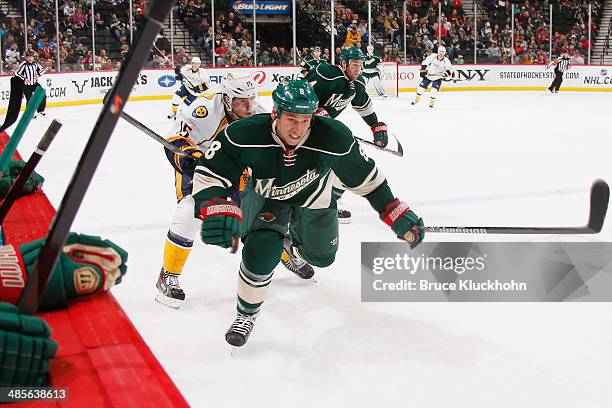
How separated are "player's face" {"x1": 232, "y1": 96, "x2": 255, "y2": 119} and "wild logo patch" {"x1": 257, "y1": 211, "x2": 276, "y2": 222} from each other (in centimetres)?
74

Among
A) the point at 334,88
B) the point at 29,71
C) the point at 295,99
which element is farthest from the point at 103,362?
the point at 29,71

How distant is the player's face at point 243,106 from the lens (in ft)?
11.6

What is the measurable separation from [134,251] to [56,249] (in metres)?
3.29

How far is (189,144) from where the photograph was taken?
372 cm

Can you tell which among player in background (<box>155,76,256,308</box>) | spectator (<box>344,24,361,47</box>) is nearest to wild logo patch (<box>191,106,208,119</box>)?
player in background (<box>155,76,256,308</box>)

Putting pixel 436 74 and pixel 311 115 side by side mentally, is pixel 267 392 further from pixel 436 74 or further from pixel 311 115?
pixel 436 74

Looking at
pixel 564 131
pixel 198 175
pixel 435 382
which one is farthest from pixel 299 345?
pixel 564 131

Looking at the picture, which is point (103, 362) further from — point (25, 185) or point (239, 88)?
point (239, 88)

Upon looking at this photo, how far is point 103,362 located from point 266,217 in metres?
1.64

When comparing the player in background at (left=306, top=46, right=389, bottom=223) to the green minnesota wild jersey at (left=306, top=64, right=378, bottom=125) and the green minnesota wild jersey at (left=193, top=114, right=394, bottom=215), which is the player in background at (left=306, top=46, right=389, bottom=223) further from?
the green minnesota wild jersey at (left=193, top=114, right=394, bottom=215)

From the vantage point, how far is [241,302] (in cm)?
303

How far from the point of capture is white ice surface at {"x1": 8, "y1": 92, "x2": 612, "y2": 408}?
2.62 meters

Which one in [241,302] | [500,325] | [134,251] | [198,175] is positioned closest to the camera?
[198,175]

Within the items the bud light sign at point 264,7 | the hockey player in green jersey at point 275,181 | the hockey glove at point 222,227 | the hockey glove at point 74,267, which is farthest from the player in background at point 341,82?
the bud light sign at point 264,7
